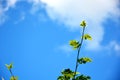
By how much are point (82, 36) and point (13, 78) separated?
0.86 metres

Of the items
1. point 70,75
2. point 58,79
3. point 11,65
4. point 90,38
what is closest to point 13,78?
point 11,65

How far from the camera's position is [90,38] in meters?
2.12

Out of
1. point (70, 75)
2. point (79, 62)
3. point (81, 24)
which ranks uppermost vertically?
point (81, 24)

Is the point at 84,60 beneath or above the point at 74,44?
beneath

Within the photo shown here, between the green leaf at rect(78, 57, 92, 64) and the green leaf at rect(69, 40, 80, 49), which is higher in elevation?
the green leaf at rect(69, 40, 80, 49)

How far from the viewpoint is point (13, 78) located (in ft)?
7.11

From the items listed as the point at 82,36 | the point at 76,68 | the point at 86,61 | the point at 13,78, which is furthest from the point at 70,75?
the point at 13,78

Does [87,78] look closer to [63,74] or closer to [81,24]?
[63,74]

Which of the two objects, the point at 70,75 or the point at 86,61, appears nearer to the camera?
the point at 70,75

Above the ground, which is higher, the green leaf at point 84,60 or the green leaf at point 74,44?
the green leaf at point 74,44

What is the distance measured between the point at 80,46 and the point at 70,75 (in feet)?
1.06

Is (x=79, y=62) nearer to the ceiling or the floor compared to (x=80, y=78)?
nearer to the ceiling

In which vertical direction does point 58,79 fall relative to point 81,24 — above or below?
below

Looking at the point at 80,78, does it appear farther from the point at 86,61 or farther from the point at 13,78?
the point at 13,78
